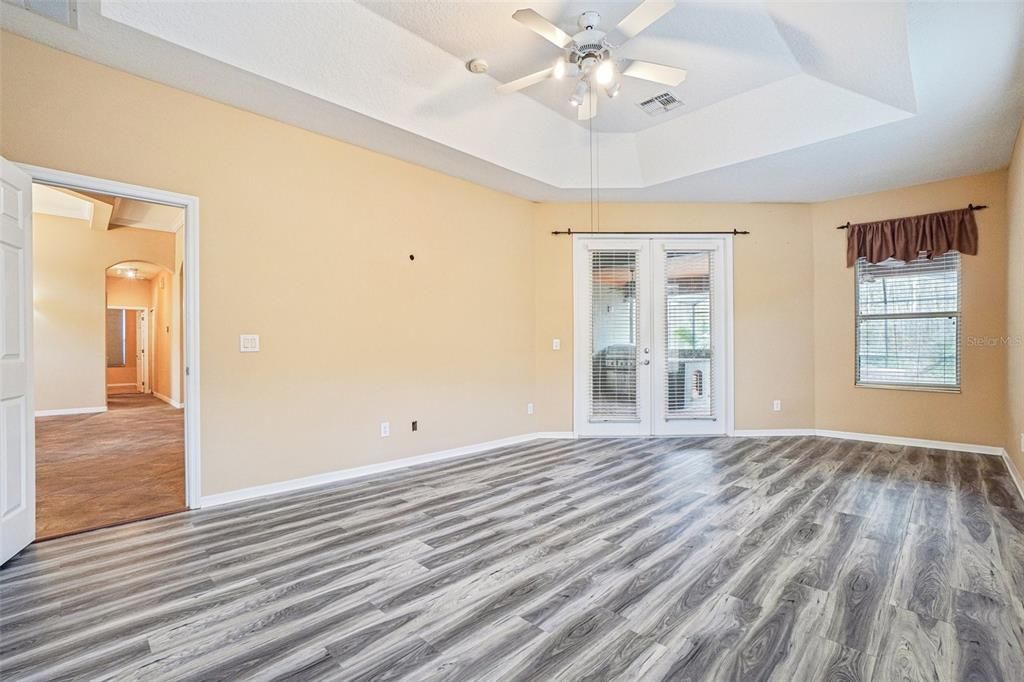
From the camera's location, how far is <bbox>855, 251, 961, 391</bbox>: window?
4816 millimetres

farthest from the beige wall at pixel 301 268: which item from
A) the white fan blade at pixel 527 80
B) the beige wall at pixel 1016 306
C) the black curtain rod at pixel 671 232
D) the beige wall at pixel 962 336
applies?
the beige wall at pixel 1016 306

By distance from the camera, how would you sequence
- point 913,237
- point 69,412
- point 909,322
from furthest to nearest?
point 69,412
point 909,322
point 913,237

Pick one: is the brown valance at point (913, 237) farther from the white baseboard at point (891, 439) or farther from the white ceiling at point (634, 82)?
the white baseboard at point (891, 439)

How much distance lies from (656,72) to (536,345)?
10.5ft

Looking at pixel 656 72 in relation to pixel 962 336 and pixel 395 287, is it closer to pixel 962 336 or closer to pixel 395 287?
pixel 395 287

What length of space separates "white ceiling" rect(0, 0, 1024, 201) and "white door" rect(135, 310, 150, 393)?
10694 millimetres

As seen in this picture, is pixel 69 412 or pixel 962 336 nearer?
pixel 962 336

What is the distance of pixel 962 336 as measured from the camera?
4723 millimetres

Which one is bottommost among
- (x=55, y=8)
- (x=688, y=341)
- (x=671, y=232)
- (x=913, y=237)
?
(x=688, y=341)

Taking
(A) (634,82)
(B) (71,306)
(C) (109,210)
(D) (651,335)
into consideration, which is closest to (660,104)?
(A) (634,82)

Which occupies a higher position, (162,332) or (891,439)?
(162,332)

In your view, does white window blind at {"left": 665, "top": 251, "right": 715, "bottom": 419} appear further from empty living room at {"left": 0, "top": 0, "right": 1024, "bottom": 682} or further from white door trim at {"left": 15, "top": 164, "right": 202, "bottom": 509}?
white door trim at {"left": 15, "top": 164, "right": 202, "bottom": 509}

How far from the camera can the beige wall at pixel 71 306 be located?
7.47 meters

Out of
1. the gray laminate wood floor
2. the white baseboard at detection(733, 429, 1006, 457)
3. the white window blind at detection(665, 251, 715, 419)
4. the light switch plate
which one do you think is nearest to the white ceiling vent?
the light switch plate
